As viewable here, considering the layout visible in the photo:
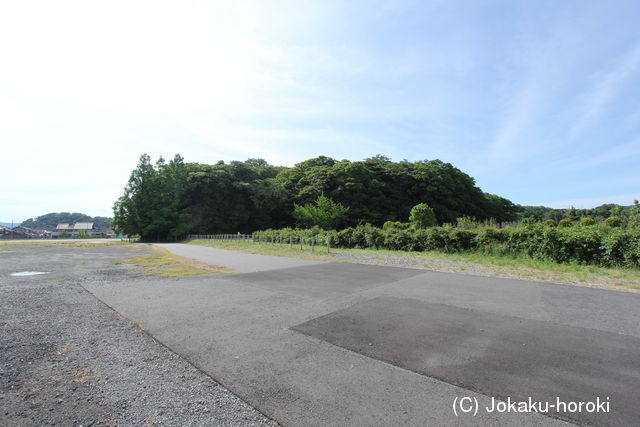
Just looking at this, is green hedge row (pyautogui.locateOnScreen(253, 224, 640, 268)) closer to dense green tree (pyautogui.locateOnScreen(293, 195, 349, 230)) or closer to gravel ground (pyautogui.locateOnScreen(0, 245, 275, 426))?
gravel ground (pyautogui.locateOnScreen(0, 245, 275, 426))

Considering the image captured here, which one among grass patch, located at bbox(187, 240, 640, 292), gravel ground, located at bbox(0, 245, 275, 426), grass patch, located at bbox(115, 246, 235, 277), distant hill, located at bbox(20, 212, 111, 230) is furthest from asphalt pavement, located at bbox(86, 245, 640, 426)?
distant hill, located at bbox(20, 212, 111, 230)

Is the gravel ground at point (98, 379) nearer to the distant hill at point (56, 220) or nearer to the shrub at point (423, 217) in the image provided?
the shrub at point (423, 217)

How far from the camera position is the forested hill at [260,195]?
4281cm

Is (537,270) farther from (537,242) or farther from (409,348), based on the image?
(409,348)

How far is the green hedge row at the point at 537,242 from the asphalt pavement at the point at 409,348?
3821 millimetres

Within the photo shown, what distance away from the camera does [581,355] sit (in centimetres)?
313

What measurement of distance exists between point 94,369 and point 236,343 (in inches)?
55.1

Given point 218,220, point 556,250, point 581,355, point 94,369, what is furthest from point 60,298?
point 218,220

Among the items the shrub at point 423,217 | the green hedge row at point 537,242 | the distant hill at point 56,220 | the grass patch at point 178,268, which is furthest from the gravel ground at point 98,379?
the distant hill at point 56,220

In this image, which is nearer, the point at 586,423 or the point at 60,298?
the point at 586,423

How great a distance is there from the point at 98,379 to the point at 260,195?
151ft

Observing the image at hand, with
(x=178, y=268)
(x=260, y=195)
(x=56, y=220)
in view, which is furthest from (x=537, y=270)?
(x=56, y=220)

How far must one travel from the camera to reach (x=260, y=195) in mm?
47875

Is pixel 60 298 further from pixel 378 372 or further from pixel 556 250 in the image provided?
pixel 556 250
